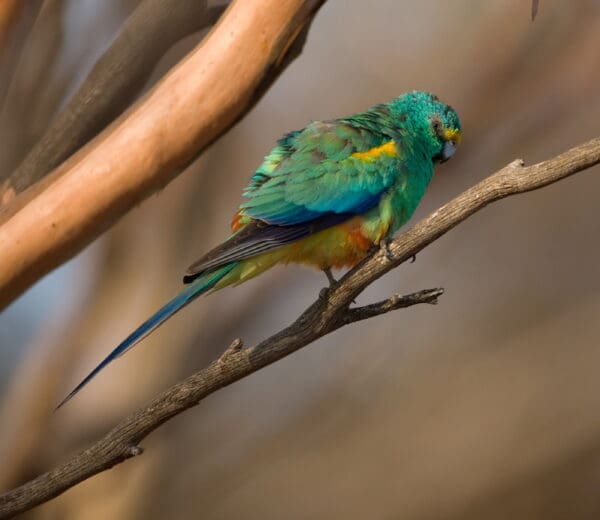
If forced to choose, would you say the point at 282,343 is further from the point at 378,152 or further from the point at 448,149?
the point at 448,149

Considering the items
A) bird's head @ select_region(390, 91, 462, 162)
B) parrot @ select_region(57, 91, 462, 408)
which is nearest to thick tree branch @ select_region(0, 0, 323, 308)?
parrot @ select_region(57, 91, 462, 408)

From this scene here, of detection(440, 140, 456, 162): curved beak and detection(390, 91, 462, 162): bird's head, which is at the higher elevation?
detection(390, 91, 462, 162): bird's head

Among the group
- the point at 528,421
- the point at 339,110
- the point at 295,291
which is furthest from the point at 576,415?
the point at 339,110

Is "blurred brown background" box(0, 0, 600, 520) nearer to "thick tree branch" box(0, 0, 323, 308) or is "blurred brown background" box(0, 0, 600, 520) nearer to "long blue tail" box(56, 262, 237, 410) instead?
"thick tree branch" box(0, 0, 323, 308)

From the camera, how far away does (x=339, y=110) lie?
2354 millimetres

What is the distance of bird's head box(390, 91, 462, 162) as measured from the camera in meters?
1.67

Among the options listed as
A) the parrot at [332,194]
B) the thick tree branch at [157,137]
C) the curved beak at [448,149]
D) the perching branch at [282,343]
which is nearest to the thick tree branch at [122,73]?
the thick tree branch at [157,137]

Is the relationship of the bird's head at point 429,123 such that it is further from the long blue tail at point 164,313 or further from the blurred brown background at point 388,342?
the blurred brown background at point 388,342

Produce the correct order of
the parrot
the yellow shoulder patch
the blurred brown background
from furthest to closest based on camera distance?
1. the blurred brown background
2. the yellow shoulder patch
3. the parrot

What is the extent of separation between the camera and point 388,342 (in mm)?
2479

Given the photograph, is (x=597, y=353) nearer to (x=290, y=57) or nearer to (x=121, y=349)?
(x=290, y=57)

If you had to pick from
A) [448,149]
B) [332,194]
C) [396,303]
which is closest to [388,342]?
[448,149]

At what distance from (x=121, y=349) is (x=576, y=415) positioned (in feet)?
5.13

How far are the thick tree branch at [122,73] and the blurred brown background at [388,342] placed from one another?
545 mm
